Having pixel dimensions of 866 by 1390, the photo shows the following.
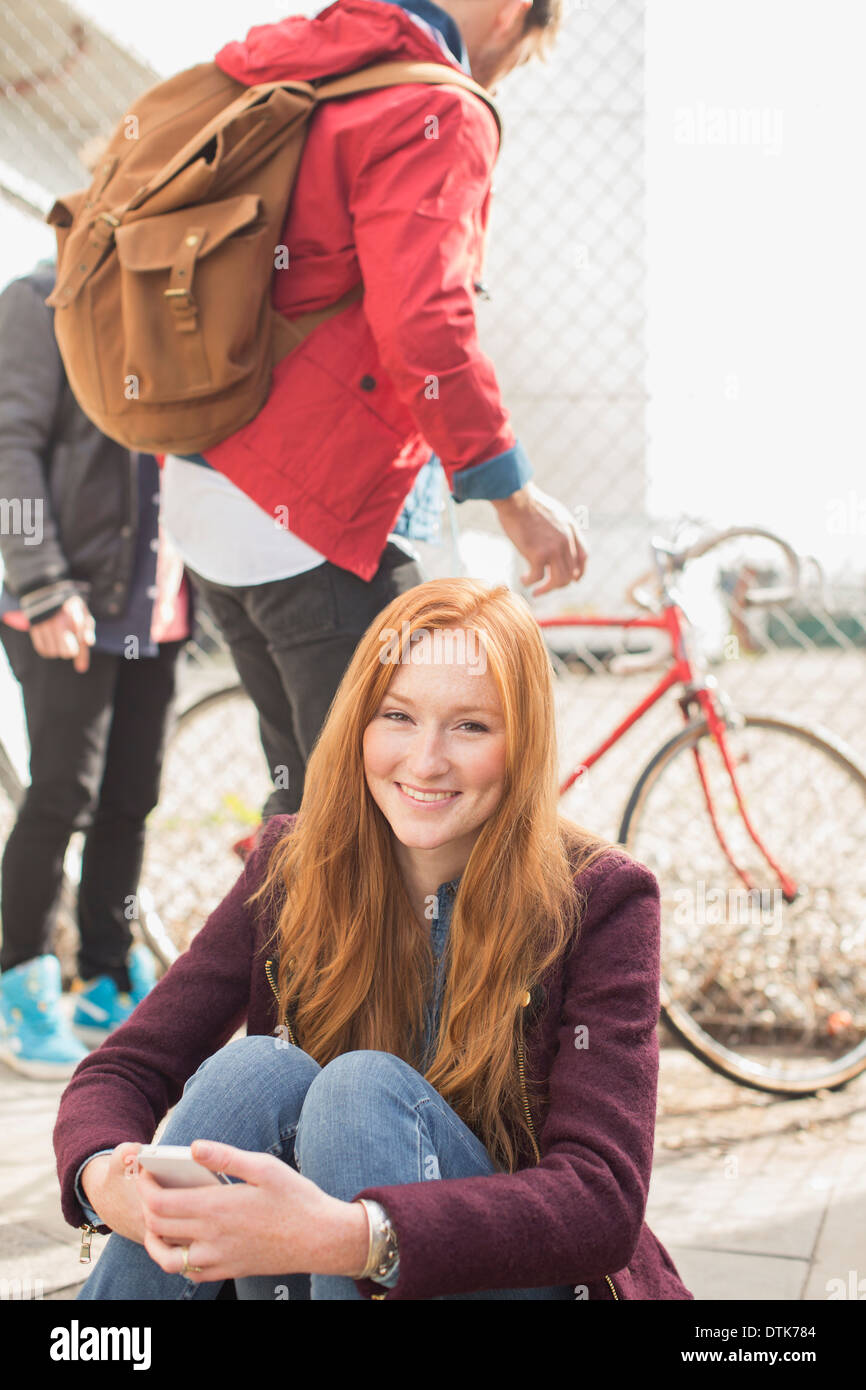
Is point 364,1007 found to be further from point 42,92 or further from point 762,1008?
point 42,92

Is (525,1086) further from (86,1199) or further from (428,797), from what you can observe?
(86,1199)

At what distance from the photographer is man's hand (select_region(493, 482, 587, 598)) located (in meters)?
1.91

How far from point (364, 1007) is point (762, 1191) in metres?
1.18

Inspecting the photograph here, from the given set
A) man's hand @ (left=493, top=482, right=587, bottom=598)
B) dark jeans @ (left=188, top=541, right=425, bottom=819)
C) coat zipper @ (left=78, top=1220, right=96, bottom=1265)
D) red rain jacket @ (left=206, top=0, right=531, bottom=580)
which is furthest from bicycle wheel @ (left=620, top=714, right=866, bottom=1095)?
coat zipper @ (left=78, top=1220, right=96, bottom=1265)

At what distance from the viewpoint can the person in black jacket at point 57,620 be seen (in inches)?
100.0

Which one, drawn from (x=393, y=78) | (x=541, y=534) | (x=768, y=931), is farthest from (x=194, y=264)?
(x=768, y=931)

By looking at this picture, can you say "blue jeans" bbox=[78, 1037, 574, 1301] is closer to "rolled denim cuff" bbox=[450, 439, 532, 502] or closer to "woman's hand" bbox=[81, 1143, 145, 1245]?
"woman's hand" bbox=[81, 1143, 145, 1245]

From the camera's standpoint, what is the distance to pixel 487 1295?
4.07ft

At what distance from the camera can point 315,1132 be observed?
4.05ft

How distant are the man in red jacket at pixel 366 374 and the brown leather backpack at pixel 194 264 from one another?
0.12 feet

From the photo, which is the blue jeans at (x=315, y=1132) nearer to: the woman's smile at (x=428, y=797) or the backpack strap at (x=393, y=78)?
the woman's smile at (x=428, y=797)

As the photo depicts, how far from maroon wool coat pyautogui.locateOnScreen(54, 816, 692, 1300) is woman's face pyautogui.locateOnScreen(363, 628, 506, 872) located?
6.0 inches

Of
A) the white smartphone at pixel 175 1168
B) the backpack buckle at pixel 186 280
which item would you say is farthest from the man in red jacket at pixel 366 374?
the white smartphone at pixel 175 1168

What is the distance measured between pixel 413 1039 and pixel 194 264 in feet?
3.61
